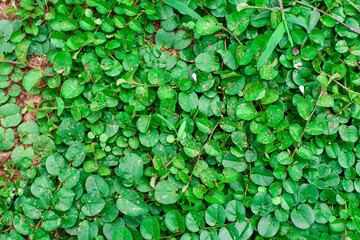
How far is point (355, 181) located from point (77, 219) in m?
1.71

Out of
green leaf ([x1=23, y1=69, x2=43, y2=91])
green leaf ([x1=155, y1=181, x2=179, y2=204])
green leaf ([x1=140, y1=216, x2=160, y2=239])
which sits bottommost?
green leaf ([x1=140, y1=216, x2=160, y2=239])

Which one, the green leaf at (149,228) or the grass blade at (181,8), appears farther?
the grass blade at (181,8)

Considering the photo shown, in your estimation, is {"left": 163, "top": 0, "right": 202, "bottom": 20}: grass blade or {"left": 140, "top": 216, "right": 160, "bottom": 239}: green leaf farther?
{"left": 163, "top": 0, "right": 202, "bottom": 20}: grass blade

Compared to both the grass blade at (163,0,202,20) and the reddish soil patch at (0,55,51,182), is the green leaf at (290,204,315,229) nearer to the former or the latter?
the grass blade at (163,0,202,20)

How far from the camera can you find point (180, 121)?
1.64m

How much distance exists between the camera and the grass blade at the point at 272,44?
5.22ft

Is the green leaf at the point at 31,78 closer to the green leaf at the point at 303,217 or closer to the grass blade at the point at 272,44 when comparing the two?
the grass blade at the point at 272,44

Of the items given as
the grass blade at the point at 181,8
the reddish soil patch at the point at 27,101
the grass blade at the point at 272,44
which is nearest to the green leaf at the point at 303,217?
the grass blade at the point at 272,44

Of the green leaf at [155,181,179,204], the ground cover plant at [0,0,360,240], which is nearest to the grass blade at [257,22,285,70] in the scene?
the ground cover plant at [0,0,360,240]

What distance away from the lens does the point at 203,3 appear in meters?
1.66

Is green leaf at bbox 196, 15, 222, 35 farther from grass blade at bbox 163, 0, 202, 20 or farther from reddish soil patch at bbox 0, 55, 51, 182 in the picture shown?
reddish soil patch at bbox 0, 55, 51, 182

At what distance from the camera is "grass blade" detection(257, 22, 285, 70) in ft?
5.22

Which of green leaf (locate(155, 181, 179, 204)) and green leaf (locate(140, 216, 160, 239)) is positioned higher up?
green leaf (locate(155, 181, 179, 204))

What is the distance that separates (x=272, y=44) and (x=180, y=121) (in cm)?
71
